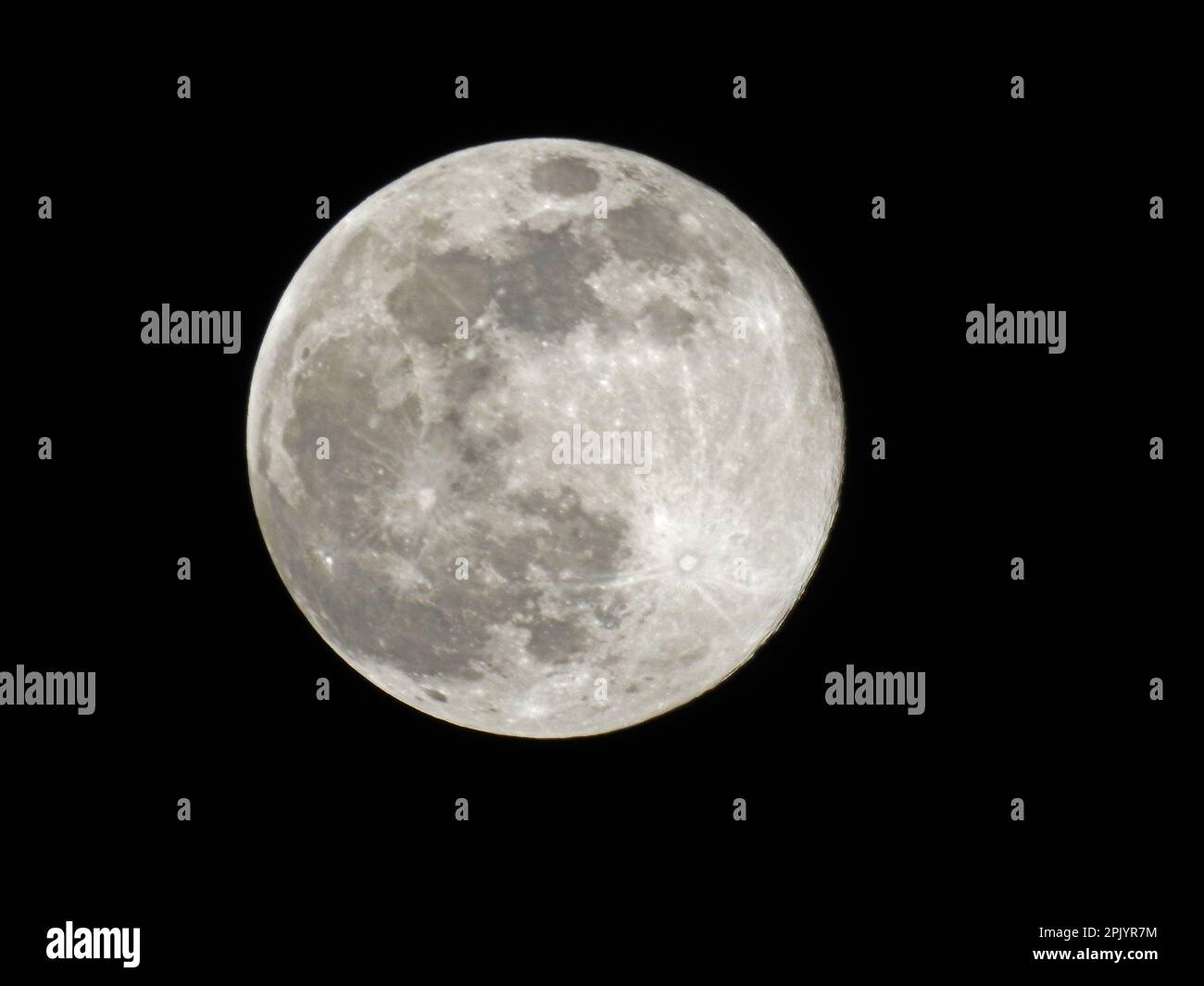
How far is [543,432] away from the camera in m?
4.39

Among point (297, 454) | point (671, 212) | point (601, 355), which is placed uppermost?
Answer: point (671, 212)

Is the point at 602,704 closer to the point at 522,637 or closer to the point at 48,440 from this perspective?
the point at 522,637

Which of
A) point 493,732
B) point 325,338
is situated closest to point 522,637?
point 493,732

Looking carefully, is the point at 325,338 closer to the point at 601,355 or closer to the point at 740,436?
the point at 601,355

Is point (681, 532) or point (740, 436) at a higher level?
point (740, 436)

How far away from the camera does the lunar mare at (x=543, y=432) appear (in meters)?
4.42

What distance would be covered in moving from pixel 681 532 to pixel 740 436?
45 centimetres

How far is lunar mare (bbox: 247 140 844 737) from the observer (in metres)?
4.42

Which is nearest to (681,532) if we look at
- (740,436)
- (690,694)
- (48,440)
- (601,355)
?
(740,436)

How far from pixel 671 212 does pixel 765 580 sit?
158 centimetres

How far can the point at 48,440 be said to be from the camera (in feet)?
18.7

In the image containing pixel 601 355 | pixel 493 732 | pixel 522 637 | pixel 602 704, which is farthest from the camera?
pixel 493 732

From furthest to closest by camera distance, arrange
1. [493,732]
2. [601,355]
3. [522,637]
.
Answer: [493,732] < [522,637] < [601,355]

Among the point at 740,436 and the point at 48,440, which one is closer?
the point at 740,436
